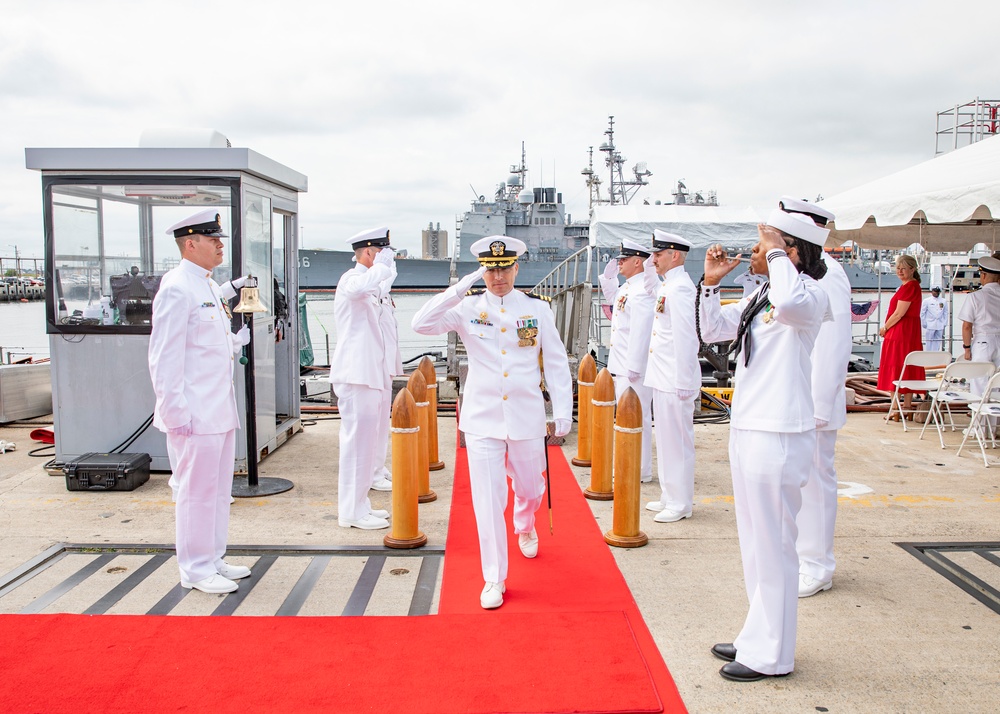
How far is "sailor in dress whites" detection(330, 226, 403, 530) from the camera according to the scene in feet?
17.5

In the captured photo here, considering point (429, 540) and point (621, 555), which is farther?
point (429, 540)

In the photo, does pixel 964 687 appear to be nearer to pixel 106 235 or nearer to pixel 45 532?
pixel 45 532

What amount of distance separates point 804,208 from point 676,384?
2.25 m

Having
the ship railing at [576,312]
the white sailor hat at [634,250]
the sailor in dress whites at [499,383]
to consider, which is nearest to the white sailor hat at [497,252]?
the sailor in dress whites at [499,383]

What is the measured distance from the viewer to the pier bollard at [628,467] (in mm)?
4812

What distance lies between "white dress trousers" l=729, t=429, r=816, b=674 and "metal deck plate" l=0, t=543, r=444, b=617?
1617 mm

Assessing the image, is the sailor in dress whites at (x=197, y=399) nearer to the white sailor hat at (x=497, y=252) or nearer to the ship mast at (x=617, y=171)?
the white sailor hat at (x=497, y=252)

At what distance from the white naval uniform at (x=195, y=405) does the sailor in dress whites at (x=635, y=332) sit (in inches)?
123

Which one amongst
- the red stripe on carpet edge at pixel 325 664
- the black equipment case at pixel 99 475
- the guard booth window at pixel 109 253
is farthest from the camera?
the guard booth window at pixel 109 253

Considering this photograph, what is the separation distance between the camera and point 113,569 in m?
4.55

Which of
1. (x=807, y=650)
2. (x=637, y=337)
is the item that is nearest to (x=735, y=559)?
(x=807, y=650)

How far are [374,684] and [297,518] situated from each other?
8.54 ft

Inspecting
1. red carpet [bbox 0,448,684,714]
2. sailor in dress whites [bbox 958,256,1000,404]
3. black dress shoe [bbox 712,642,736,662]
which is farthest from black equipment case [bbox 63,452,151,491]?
sailor in dress whites [bbox 958,256,1000,404]

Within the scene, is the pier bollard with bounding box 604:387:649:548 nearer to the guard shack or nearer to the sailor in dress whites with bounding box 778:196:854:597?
the sailor in dress whites with bounding box 778:196:854:597
